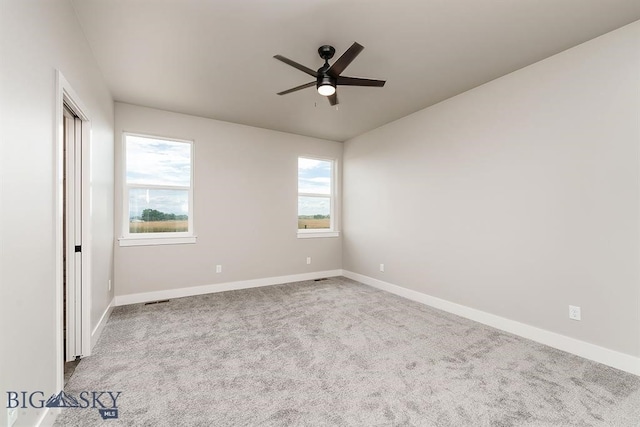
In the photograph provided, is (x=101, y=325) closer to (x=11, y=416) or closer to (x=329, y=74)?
(x=11, y=416)

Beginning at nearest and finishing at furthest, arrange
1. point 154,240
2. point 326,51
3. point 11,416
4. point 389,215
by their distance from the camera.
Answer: point 11,416 → point 326,51 → point 154,240 → point 389,215

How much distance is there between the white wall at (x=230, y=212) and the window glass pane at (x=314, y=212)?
22 cm

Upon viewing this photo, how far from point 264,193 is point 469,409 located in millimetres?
3928

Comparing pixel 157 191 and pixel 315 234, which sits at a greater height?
pixel 157 191

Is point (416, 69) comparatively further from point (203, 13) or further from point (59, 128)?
point (59, 128)

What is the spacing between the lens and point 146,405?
1.84 meters

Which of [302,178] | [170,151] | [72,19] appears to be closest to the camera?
[72,19]

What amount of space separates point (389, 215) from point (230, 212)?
8.33ft

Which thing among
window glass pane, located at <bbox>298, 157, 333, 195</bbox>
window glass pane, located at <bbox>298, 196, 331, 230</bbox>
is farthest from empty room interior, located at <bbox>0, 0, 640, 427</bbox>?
window glass pane, located at <bbox>298, 196, 331, 230</bbox>

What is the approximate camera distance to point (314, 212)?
5.50m

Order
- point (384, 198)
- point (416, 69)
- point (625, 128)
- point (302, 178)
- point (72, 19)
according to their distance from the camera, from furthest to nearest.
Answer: point (302, 178), point (384, 198), point (416, 69), point (625, 128), point (72, 19)

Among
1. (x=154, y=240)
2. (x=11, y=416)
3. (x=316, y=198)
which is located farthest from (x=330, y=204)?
(x=11, y=416)

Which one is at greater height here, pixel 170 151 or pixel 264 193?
pixel 170 151

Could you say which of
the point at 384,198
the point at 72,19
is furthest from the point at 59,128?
the point at 384,198
